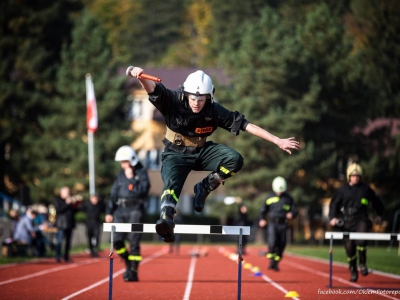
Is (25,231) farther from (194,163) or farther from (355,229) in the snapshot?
(194,163)

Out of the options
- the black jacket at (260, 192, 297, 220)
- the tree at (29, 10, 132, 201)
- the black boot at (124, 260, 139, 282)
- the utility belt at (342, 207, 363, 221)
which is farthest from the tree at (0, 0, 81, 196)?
the utility belt at (342, 207, 363, 221)

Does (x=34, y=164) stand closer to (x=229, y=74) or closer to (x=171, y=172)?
(x=229, y=74)

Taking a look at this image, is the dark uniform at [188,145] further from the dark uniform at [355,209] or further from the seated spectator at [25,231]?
the seated spectator at [25,231]

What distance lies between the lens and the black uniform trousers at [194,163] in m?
10.9

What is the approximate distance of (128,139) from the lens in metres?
57.9

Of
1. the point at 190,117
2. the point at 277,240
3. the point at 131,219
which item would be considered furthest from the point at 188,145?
the point at 277,240

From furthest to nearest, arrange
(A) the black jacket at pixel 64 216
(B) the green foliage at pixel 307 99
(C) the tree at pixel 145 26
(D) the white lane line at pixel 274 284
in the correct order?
(C) the tree at pixel 145 26
(B) the green foliage at pixel 307 99
(A) the black jacket at pixel 64 216
(D) the white lane line at pixel 274 284

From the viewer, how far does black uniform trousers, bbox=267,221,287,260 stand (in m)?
21.2

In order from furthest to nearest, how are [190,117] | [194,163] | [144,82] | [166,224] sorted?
[194,163]
[190,117]
[166,224]
[144,82]

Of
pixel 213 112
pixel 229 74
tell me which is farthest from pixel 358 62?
pixel 213 112

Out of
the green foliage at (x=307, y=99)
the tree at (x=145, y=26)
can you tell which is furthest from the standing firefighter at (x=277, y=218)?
the tree at (x=145, y=26)

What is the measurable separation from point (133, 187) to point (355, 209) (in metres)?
4.48

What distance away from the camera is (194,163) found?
11.0 metres

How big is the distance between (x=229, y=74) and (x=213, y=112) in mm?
49511
